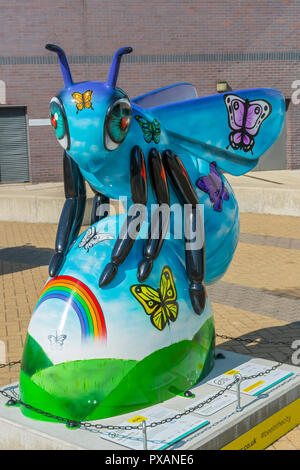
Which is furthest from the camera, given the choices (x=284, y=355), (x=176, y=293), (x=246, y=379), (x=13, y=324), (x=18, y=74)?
(x=18, y=74)

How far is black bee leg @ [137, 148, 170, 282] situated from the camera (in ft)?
13.6

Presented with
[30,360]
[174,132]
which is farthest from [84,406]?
[174,132]

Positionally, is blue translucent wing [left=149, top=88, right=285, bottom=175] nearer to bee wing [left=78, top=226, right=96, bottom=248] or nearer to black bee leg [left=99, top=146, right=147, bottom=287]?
black bee leg [left=99, top=146, right=147, bottom=287]

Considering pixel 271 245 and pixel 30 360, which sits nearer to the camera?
pixel 30 360

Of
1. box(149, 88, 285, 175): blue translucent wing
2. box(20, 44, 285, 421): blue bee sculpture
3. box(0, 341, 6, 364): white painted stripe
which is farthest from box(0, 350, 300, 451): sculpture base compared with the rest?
box(149, 88, 285, 175): blue translucent wing

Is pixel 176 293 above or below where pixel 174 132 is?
below

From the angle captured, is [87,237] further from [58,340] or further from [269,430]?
[269,430]

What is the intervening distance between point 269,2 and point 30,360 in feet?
61.2

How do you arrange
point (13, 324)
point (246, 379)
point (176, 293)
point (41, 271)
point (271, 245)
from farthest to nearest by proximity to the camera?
1. point (271, 245)
2. point (41, 271)
3. point (13, 324)
4. point (246, 379)
5. point (176, 293)

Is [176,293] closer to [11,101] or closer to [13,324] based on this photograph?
[13,324]

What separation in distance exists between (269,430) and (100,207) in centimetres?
219

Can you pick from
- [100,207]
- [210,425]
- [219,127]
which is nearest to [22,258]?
[100,207]

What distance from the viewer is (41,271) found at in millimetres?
10328

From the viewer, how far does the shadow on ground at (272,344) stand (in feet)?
Answer: 20.7
